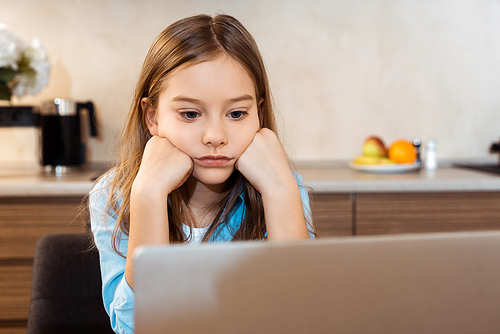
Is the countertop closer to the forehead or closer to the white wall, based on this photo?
the white wall

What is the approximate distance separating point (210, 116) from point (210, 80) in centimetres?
7

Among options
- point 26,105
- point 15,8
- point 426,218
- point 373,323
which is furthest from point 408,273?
point 15,8

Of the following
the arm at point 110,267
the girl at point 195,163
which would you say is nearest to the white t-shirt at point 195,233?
the girl at point 195,163

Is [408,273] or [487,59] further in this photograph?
[487,59]

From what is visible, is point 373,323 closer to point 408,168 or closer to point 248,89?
point 248,89

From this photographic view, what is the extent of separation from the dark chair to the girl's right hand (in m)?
0.26

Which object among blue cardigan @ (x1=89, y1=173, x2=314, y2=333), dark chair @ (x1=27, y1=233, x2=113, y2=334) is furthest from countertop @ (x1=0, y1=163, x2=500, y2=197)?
dark chair @ (x1=27, y1=233, x2=113, y2=334)

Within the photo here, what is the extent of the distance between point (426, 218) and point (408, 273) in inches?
54.7

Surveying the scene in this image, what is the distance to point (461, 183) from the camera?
157 centimetres

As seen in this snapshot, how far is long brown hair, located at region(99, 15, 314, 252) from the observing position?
81cm

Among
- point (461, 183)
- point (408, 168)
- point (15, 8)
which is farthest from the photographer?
point (15, 8)

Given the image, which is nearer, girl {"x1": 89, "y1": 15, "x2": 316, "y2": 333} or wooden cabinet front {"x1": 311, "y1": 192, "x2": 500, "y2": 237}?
girl {"x1": 89, "y1": 15, "x2": 316, "y2": 333}

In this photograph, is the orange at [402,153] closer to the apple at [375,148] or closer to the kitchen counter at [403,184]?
the apple at [375,148]

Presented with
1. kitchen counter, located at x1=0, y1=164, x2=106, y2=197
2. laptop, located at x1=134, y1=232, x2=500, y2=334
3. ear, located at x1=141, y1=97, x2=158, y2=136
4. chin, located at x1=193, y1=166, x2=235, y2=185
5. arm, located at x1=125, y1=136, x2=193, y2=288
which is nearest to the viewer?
laptop, located at x1=134, y1=232, x2=500, y2=334
